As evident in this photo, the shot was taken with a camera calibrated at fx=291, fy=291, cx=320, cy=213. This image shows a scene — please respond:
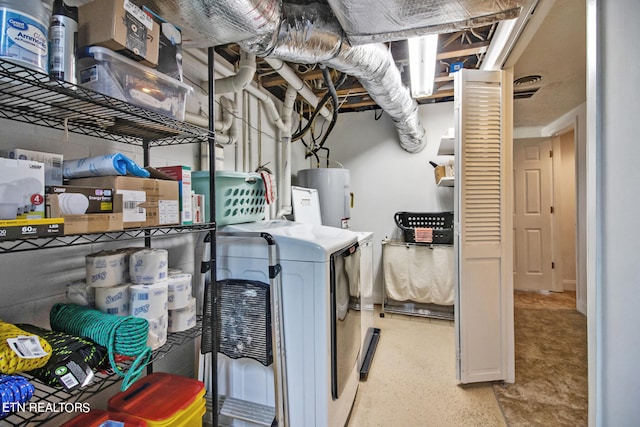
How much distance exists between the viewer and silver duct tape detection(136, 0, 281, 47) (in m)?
1.10

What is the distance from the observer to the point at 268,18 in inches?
49.6

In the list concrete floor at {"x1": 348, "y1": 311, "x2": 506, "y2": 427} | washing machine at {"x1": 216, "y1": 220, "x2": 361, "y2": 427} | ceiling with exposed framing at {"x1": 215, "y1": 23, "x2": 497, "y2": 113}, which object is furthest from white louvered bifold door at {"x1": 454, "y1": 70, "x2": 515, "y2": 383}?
washing machine at {"x1": 216, "y1": 220, "x2": 361, "y2": 427}

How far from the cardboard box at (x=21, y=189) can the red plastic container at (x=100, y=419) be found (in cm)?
77

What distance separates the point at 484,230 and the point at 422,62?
50.6 inches

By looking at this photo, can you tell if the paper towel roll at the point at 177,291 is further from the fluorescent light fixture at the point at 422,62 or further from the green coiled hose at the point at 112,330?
the fluorescent light fixture at the point at 422,62

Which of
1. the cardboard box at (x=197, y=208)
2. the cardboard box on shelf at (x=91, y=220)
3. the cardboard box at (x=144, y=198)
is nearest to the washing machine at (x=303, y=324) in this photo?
the cardboard box at (x=197, y=208)

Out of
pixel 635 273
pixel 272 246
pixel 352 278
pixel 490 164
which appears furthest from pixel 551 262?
pixel 272 246

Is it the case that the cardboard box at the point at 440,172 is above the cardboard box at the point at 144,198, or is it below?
above

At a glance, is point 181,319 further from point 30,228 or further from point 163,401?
point 30,228

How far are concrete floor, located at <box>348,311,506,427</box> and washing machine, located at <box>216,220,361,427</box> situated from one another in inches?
14.0

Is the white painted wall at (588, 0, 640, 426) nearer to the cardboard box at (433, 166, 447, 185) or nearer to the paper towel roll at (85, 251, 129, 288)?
the paper towel roll at (85, 251, 129, 288)

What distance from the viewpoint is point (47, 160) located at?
96 centimetres

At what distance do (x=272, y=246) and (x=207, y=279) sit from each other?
385 mm

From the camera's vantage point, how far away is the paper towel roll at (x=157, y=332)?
1.09 m
